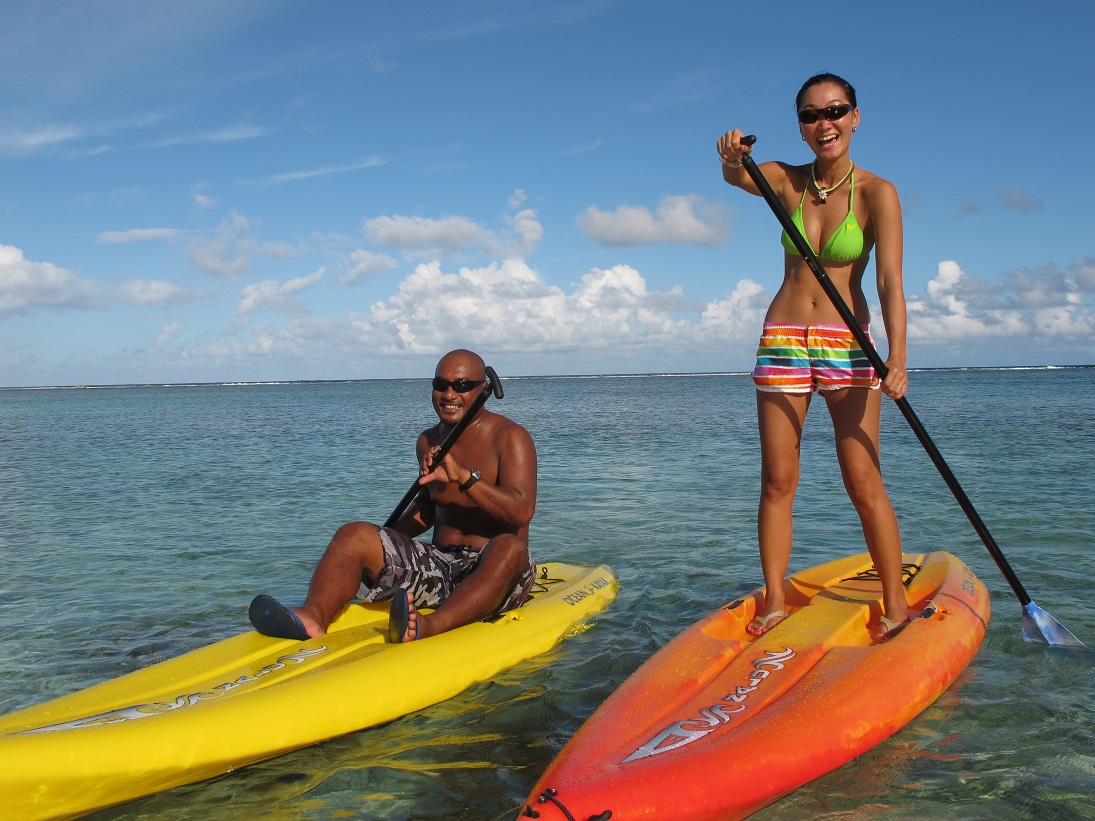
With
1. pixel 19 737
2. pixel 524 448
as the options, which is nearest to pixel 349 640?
pixel 524 448

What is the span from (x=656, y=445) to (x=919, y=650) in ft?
56.6

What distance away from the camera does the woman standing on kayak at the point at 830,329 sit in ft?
13.4

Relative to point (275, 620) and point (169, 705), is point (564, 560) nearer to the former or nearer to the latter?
point (275, 620)

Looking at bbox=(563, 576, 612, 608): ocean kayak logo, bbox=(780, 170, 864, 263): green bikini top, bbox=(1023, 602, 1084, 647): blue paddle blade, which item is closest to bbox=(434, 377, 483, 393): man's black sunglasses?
bbox=(563, 576, 612, 608): ocean kayak logo

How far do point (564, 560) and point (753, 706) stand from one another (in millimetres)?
4825

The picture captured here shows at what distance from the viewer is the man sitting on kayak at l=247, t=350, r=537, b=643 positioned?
462 cm

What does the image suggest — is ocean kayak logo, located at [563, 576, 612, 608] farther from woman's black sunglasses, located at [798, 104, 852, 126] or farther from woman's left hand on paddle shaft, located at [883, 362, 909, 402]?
woman's black sunglasses, located at [798, 104, 852, 126]

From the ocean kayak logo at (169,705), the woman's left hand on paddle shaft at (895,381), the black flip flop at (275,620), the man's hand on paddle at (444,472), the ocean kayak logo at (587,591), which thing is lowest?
the ocean kayak logo at (587,591)

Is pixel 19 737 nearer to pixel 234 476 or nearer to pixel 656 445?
pixel 234 476

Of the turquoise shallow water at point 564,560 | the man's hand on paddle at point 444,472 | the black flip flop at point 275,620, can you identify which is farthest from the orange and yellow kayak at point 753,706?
the black flip flop at point 275,620

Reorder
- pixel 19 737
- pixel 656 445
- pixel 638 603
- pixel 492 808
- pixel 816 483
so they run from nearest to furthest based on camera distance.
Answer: pixel 19 737 < pixel 492 808 < pixel 638 603 < pixel 816 483 < pixel 656 445

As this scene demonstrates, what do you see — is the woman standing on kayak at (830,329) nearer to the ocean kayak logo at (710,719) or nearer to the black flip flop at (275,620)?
the ocean kayak logo at (710,719)

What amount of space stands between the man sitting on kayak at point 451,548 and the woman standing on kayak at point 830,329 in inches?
52.5

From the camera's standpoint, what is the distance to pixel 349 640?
15.1 feet
